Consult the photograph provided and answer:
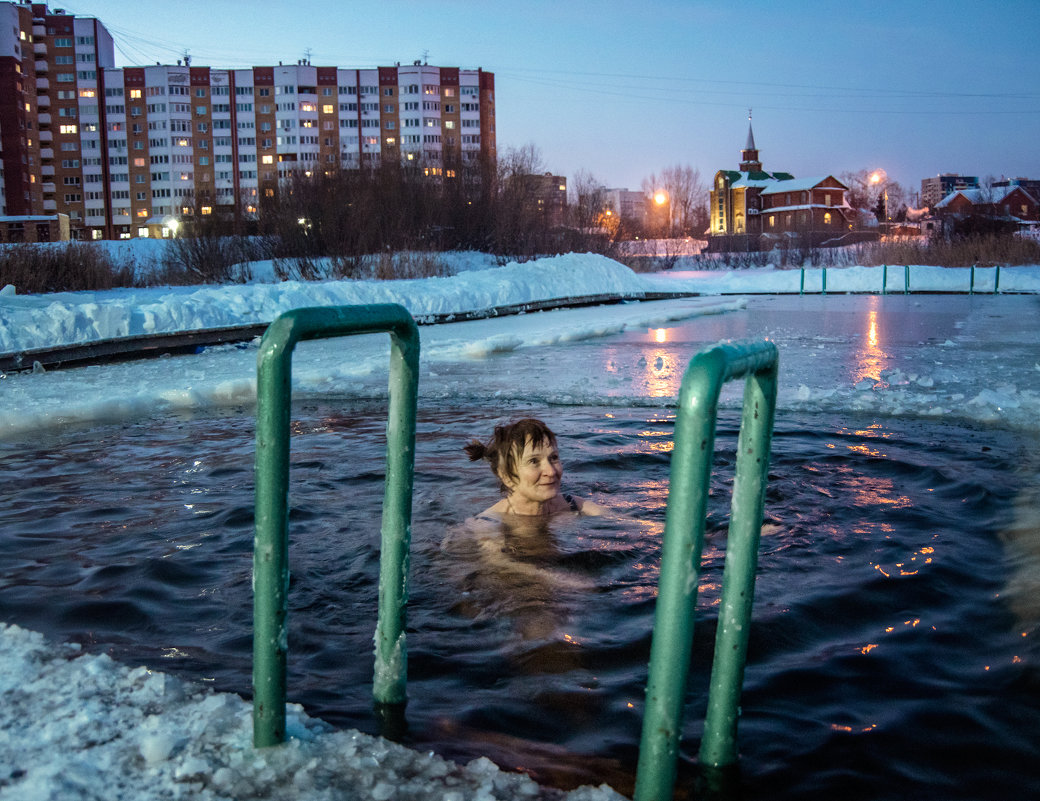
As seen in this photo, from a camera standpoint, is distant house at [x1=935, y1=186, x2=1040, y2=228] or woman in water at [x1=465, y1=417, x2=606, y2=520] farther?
distant house at [x1=935, y1=186, x2=1040, y2=228]

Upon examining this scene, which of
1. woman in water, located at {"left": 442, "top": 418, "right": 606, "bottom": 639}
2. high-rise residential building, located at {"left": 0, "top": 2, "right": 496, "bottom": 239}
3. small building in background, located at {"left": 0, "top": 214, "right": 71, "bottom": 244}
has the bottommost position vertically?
woman in water, located at {"left": 442, "top": 418, "right": 606, "bottom": 639}

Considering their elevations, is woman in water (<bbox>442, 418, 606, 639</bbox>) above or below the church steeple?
below

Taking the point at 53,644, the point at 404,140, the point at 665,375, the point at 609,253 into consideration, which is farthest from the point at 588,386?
the point at 404,140

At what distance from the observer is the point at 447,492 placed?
18.8ft

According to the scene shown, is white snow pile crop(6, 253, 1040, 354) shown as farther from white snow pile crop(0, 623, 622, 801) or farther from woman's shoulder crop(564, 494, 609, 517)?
white snow pile crop(0, 623, 622, 801)

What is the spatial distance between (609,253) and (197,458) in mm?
31146

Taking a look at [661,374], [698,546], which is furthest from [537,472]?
[661,374]

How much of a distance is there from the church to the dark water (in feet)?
219

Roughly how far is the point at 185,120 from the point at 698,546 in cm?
11157

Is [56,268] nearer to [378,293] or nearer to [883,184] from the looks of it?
[378,293]

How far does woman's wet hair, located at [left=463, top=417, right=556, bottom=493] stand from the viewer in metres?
4.65

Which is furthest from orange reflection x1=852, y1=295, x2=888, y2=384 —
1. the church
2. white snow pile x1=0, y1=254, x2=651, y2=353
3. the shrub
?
the church

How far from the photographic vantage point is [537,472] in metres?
4.72

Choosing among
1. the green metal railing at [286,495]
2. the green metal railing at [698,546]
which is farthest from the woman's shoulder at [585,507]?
the green metal railing at [698,546]
